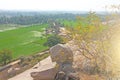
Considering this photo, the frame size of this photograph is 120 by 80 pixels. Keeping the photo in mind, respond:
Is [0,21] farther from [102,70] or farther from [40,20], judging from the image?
[102,70]

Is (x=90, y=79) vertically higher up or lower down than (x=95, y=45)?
lower down

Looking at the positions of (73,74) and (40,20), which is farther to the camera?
(40,20)

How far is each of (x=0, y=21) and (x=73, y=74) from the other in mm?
116692

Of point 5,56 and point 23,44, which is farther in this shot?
point 23,44

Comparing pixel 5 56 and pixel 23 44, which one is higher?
pixel 5 56

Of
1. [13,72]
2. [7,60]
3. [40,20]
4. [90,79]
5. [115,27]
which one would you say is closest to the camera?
[90,79]

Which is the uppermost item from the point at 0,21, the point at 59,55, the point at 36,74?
the point at 59,55

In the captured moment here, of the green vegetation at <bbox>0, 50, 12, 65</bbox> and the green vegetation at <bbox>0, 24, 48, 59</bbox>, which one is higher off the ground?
the green vegetation at <bbox>0, 50, 12, 65</bbox>

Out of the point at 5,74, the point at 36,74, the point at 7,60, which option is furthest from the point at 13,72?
the point at 36,74

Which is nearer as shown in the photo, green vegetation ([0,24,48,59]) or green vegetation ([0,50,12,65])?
green vegetation ([0,50,12,65])

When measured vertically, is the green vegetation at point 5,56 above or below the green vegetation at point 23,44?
above

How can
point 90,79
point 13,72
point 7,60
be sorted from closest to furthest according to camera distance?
point 90,79, point 13,72, point 7,60

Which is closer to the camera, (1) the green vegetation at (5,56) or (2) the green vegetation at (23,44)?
(1) the green vegetation at (5,56)

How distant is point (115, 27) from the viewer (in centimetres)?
1641
